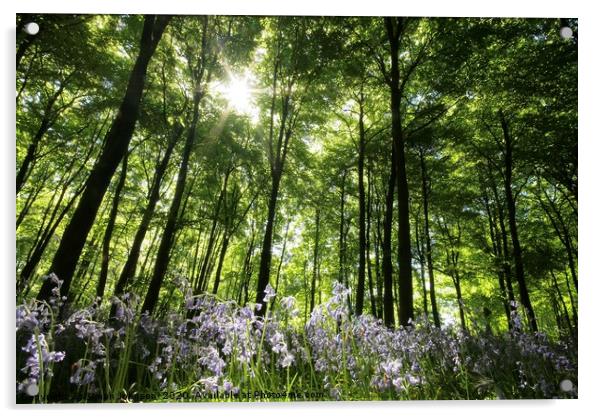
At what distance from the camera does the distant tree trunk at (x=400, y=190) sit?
4062 mm

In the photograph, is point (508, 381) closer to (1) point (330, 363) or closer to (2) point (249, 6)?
(1) point (330, 363)

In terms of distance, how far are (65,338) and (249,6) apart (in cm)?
345

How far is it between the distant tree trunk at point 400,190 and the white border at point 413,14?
58 centimetres

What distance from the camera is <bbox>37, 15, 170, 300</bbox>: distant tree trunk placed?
3219 mm

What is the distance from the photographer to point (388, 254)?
4633 mm

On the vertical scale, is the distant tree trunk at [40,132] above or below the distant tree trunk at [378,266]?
above

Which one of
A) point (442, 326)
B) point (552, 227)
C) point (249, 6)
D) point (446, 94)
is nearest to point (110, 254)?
point (249, 6)

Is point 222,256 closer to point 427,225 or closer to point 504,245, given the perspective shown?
point 427,225

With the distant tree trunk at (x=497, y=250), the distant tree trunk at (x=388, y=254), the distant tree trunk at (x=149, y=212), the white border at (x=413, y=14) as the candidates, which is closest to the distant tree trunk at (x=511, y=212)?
the distant tree trunk at (x=497, y=250)

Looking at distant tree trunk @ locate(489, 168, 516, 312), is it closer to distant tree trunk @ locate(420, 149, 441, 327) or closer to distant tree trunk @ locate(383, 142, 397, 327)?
distant tree trunk @ locate(420, 149, 441, 327)

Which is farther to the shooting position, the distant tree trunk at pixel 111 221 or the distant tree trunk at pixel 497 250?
the distant tree trunk at pixel 497 250

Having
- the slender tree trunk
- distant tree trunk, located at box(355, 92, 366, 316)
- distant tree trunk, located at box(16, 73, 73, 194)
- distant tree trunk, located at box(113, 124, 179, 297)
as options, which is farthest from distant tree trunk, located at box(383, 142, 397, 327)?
distant tree trunk, located at box(16, 73, 73, 194)

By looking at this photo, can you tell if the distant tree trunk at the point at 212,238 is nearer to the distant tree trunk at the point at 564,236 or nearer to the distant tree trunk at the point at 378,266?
the distant tree trunk at the point at 378,266

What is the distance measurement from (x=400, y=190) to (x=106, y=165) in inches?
134
